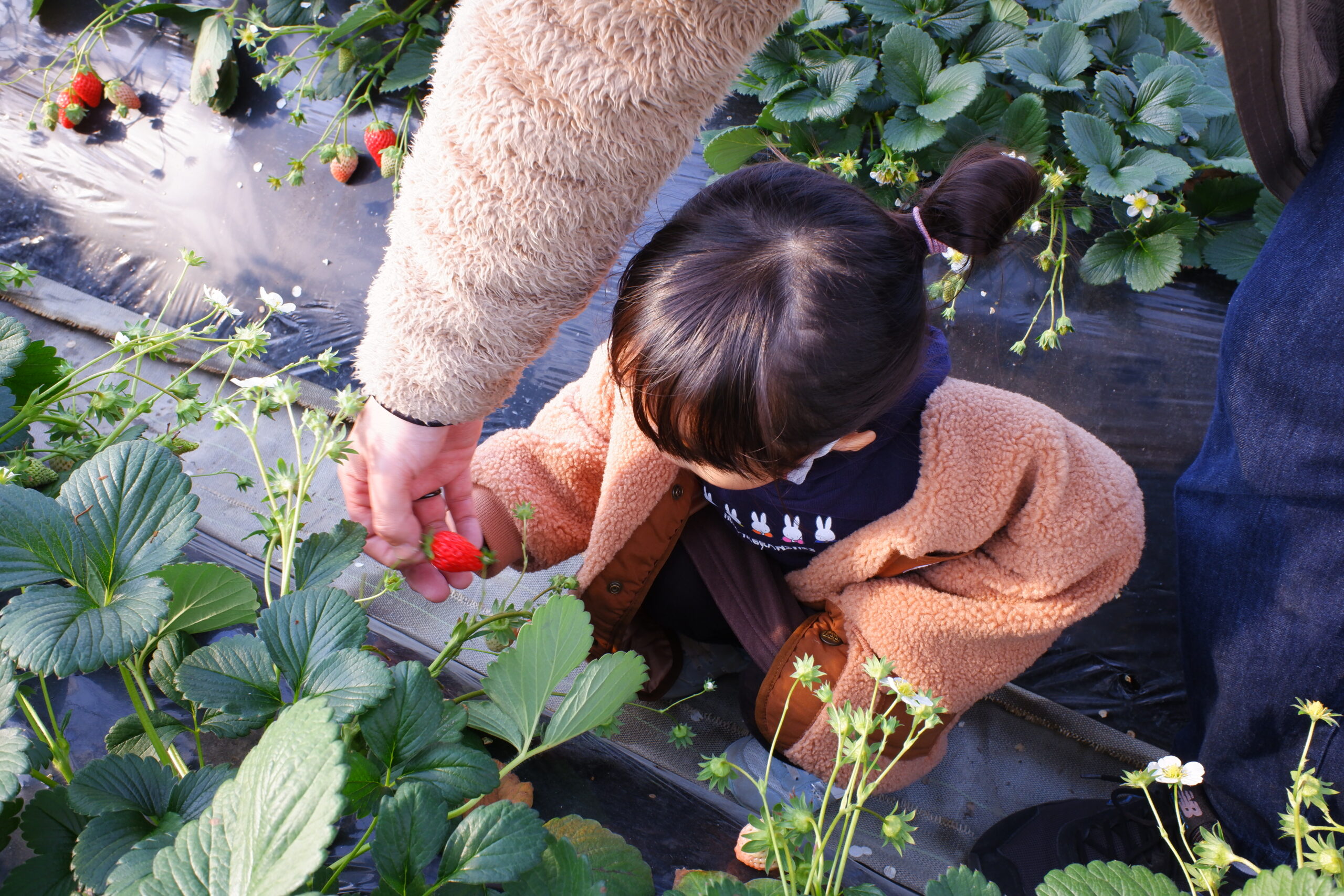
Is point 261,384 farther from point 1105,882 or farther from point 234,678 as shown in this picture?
point 1105,882

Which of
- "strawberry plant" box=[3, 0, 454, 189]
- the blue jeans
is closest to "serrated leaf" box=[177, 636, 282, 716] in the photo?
the blue jeans

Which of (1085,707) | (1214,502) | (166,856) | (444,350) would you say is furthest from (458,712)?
(1085,707)

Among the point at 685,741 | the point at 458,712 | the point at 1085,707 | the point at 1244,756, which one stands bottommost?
the point at 1085,707

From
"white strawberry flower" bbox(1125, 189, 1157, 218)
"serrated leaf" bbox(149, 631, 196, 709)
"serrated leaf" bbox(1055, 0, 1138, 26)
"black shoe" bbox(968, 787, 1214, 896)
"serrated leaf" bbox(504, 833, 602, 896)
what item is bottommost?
"black shoe" bbox(968, 787, 1214, 896)

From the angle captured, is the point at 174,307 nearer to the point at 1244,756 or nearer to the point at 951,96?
the point at 951,96

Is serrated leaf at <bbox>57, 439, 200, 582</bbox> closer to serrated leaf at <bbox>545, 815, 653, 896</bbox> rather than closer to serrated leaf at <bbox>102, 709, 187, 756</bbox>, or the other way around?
serrated leaf at <bbox>102, 709, 187, 756</bbox>

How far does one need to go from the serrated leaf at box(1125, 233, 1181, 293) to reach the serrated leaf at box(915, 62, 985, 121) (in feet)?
1.09

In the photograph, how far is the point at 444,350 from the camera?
2.25 ft

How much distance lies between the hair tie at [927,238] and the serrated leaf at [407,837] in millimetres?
602

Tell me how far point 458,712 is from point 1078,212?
45.8 inches

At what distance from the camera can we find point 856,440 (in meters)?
0.76

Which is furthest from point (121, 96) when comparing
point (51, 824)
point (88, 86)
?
point (51, 824)

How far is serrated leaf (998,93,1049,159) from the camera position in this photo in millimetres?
1167

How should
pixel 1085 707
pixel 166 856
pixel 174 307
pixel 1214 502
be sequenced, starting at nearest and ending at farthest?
pixel 166 856 < pixel 1214 502 < pixel 1085 707 < pixel 174 307
